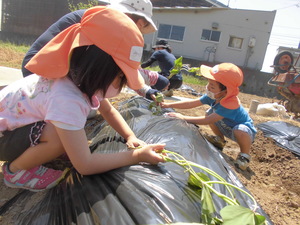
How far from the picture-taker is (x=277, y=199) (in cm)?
208

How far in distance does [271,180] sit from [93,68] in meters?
2.14

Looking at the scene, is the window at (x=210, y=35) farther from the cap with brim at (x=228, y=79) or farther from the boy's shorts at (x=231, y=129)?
the cap with brim at (x=228, y=79)

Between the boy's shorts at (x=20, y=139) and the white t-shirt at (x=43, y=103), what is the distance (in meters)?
0.03

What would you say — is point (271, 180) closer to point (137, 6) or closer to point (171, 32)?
point (137, 6)

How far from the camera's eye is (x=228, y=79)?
2.35m

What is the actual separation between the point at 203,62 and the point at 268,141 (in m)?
11.5

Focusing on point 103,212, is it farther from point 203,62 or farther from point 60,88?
point 203,62

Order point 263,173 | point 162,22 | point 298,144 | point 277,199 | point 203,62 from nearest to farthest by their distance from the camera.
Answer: point 277,199
point 263,173
point 298,144
point 203,62
point 162,22

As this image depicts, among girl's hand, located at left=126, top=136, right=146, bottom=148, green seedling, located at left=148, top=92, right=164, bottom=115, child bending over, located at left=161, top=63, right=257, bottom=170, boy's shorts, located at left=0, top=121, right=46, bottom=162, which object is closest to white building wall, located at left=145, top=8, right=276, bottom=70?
child bending over, located at left=161, top=63, right=257, bottom=170

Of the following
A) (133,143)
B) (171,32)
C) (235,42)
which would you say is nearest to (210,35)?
(235,42)

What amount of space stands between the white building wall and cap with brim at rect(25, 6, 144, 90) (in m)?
14.6

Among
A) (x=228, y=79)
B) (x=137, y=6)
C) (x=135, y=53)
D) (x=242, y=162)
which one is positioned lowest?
(x=242, y=162)

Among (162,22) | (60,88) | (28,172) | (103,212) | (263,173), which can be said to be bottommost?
(263,173)

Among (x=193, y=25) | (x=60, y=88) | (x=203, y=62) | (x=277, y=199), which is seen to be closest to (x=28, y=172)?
(x=60, y=88)
